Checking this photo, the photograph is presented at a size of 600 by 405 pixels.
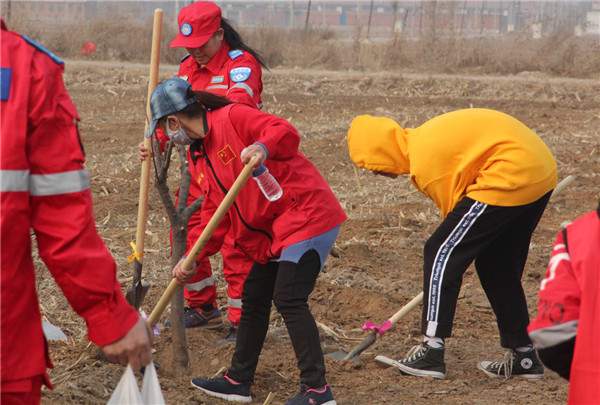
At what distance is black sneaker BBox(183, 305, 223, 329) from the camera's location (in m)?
6.52

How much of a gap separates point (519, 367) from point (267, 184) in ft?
6.10

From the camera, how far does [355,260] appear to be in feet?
26.3

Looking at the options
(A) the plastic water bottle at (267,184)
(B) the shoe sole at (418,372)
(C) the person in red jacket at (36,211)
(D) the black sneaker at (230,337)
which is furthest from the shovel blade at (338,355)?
(C) the person in red jacket at (36,211)

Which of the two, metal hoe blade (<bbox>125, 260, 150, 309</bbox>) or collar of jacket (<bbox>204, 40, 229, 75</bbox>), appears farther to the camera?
collar of jacket (<bbox>204, 40, 229, 75</bbox>)

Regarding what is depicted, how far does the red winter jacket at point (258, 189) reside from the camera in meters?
4.80

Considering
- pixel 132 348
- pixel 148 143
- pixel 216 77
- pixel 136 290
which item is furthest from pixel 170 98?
pixel 132 348

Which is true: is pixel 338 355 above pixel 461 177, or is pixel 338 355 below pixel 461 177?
below

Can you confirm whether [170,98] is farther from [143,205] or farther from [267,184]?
[143,205]

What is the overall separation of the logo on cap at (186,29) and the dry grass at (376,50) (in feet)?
60.5

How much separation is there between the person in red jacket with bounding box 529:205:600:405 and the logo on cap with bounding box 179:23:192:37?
3.61 m

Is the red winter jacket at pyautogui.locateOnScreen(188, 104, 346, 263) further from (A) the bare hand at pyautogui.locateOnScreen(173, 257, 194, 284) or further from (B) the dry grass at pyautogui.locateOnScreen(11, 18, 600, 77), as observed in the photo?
(B) the dry grass at pyautogui.locateOnScreen(11, 18, 600, 77)

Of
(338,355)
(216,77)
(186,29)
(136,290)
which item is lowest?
(338,355)

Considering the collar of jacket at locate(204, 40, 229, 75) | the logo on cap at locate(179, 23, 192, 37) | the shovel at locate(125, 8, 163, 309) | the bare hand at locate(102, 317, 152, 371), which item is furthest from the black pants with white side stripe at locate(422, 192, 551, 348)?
the bare hand at locate(102, 317, 152, 371)

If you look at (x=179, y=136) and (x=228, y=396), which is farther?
(x=228, y=396)
